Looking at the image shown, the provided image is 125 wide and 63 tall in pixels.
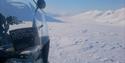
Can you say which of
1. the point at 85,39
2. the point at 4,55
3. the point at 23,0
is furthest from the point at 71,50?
the point at 4,55

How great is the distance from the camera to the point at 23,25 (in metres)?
2.45

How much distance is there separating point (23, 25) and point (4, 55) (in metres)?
0.38

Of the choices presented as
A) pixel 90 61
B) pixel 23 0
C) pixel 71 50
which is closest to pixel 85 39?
pixel 71 50

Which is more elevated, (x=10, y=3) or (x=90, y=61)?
(x=10, y=3)

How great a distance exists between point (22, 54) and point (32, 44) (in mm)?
179

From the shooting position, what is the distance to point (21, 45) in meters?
2.27

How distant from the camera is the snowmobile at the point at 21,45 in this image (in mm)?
2173

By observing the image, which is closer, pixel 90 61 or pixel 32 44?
pixel 32 44

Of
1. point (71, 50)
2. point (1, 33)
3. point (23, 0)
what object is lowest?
point (71, 50)

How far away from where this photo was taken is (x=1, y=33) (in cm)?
232

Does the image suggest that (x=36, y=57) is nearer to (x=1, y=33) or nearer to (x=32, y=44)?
(x=32, y=44)

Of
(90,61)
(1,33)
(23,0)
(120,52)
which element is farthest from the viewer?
(120,52)

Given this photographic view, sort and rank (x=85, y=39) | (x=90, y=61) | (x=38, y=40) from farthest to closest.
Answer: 1. (x=85, y=39)
2. (x=90, y=61)
3. (x=38, y=40)

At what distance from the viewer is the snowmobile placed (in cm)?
217
